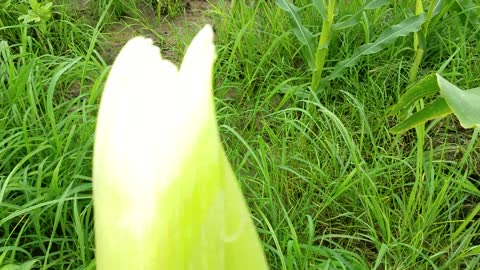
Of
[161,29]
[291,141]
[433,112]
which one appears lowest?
[291,141]

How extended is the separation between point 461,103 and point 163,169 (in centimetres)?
115

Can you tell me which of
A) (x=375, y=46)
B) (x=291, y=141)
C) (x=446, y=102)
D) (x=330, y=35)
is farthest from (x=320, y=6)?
(x=446, y=102)

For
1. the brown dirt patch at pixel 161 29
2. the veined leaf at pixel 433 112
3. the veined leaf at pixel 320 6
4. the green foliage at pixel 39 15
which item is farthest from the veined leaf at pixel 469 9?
the green foliage at pixel 39 15

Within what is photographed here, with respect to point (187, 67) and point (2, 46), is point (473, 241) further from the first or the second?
point (187, 67)

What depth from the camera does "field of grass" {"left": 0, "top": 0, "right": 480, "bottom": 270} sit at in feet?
4.89

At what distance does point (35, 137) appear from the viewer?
1.61 m

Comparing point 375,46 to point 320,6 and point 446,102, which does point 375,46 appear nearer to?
point 320,6

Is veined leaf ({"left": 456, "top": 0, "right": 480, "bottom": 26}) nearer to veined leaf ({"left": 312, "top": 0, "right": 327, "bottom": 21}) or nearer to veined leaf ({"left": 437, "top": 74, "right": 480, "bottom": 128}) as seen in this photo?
veined leaf ({"left": 312, "top": 0, "right": 327, "bottom": 21})

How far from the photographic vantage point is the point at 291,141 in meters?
1.74

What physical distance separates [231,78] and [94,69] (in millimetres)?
397

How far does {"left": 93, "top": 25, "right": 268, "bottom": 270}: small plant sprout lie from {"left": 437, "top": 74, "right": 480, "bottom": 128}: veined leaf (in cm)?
108

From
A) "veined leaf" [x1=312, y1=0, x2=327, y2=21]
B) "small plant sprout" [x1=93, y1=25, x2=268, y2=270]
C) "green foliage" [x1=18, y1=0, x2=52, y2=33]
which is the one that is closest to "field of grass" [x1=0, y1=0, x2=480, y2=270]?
"green foliage" [x1=18, y1=0, x2=52, y2=33]

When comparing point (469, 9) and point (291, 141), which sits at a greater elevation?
point (469, 9)

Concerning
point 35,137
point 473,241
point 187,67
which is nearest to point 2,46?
point 35,137
